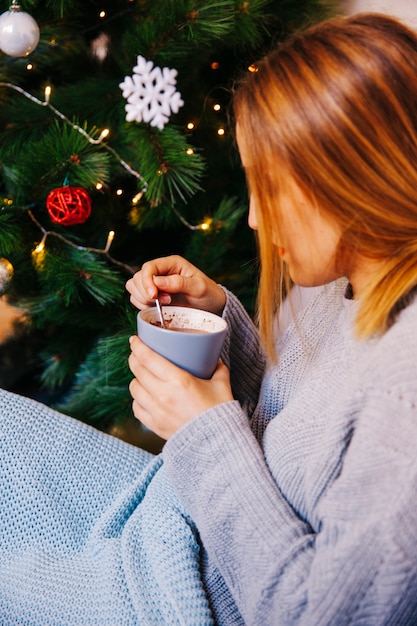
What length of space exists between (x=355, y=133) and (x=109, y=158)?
23.4 inches

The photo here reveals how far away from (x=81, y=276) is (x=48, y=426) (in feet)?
1.29

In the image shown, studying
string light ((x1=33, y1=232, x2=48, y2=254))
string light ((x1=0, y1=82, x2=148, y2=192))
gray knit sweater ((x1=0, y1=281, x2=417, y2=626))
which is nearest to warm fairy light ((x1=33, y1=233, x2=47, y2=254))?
string light ((x1=33, y1=232, x2=48, y2=254))

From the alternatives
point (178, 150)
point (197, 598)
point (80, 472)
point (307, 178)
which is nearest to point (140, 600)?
point (197, 598)

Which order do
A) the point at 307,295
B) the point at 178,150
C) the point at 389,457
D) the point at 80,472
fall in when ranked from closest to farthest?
1. the point at 389,457
2. the point at 80,472
3. the point at 178,150
4. the point at 307,295

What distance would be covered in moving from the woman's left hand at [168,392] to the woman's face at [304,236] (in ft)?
0.50

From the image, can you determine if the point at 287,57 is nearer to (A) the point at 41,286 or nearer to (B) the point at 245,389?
(B) the point at 245,389

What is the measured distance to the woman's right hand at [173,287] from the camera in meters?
0.78

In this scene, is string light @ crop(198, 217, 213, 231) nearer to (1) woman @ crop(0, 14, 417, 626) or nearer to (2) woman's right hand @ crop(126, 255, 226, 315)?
(2) woman's right hand @ crop(126, 255, 226, 315)

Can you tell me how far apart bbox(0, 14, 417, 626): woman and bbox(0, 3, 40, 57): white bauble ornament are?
0.41m

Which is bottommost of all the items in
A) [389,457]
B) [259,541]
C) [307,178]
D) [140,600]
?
[140,600]

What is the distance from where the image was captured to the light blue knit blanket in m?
0.63

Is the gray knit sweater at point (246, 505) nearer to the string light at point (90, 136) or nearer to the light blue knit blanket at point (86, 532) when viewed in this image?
the light blue knit blanket at point (86, 532)

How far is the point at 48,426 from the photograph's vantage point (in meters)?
0.74

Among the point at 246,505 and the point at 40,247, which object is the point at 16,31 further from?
the point at 246,505
